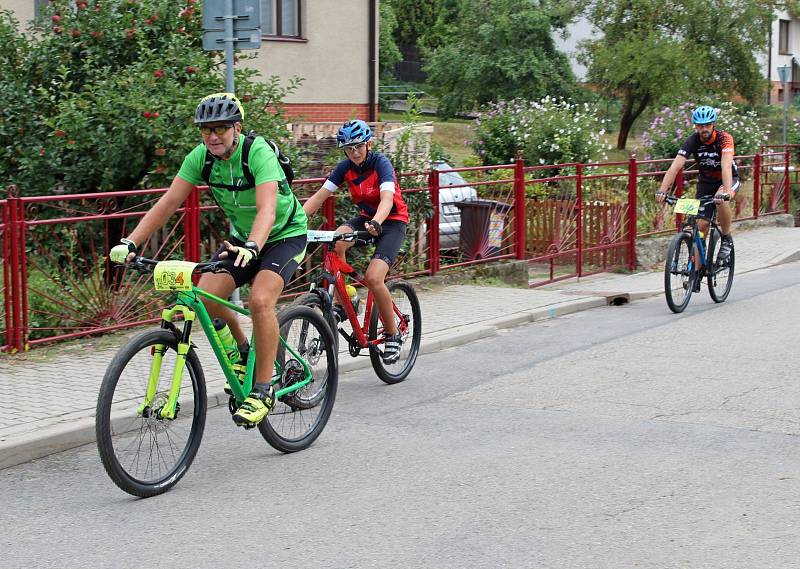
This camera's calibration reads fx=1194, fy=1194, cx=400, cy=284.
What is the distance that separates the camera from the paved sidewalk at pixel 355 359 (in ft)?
22.5

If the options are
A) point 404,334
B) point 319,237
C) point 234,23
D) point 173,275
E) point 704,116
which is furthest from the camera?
point 704,116

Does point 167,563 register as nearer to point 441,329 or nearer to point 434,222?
point 441,329

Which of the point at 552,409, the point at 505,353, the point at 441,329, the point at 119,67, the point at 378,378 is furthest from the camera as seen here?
the point at 119,67

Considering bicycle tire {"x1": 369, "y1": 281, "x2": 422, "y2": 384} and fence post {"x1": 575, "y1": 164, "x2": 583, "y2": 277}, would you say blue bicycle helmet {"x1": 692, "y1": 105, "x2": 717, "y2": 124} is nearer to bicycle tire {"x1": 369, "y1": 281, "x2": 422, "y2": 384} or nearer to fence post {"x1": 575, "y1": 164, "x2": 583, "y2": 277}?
fence post {"x1": 575, "y1": 164, "x2": 583, "y2": 277}

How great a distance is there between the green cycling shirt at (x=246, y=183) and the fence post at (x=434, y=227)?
6.13 m

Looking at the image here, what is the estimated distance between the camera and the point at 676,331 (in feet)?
35.8

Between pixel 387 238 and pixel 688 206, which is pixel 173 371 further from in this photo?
pixel 688 206

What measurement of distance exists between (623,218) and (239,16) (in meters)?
7.48

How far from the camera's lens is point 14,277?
29.5ft

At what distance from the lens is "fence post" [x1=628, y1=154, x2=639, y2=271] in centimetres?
1567

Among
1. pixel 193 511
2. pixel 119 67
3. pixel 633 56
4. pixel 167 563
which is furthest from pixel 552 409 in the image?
pixel 633 56

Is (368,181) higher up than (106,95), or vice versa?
(106,95)

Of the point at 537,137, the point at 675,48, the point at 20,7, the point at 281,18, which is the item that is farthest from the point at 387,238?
the point at 675,48

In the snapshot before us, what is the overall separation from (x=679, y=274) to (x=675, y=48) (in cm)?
3042
